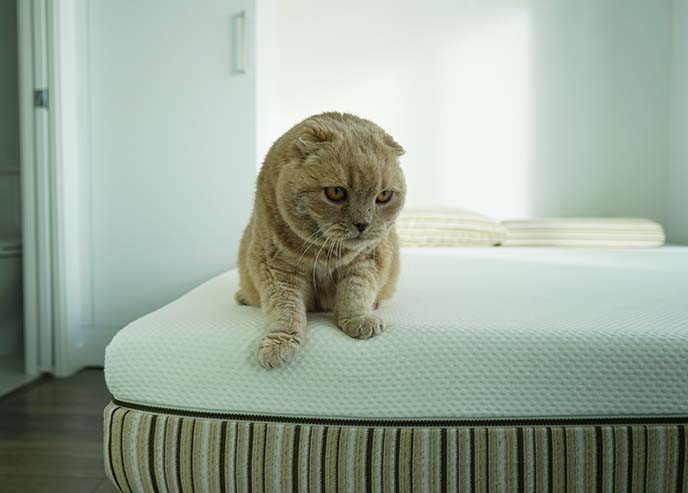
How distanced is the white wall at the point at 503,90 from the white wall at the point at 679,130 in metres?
0.05

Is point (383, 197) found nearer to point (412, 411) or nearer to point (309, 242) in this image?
point (309, 242)

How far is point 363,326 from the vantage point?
2.83ft

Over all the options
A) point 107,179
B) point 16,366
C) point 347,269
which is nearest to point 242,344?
point 347,269

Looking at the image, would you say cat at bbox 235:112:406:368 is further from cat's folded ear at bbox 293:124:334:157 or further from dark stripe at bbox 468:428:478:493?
dark stripe at bbox 468:428:478:493

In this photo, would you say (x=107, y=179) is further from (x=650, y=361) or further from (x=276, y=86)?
(x=650, y=361)

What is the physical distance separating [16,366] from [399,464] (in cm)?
213

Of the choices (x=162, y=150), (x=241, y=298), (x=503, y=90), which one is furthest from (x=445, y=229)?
(x=241, y=298)

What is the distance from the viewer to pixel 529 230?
2.51m

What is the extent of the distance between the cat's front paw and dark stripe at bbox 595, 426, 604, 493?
1.23 feet

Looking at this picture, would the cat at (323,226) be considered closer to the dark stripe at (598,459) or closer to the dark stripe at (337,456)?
the dark stripe at (337,456)

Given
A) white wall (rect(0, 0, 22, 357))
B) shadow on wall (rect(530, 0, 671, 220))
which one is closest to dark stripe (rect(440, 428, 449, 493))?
white wall (rect(0, 0, 22, 357))

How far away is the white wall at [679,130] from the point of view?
2.81 m

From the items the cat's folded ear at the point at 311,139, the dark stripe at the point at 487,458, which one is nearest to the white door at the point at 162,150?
the cat's folded ear at the point at 311,139

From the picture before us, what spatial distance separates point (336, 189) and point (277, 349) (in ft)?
0.91
